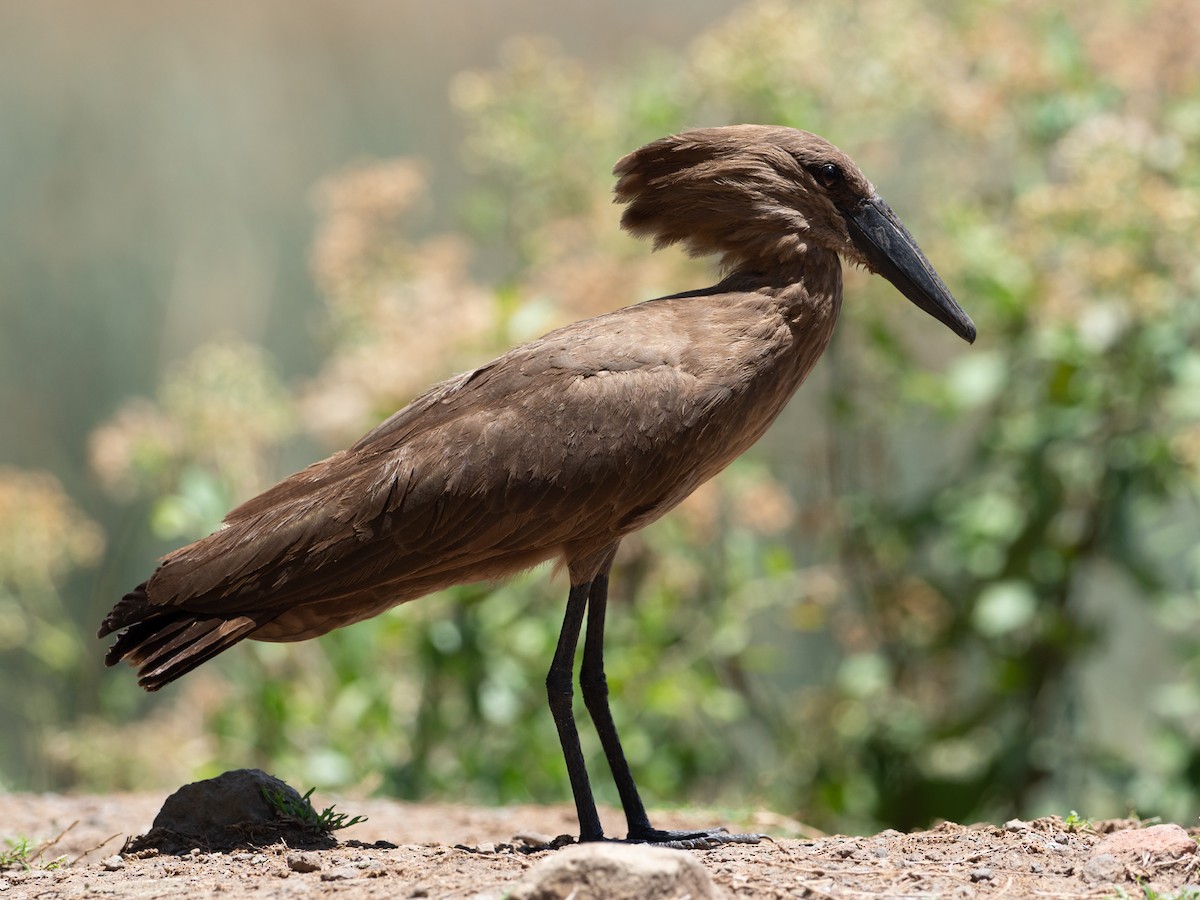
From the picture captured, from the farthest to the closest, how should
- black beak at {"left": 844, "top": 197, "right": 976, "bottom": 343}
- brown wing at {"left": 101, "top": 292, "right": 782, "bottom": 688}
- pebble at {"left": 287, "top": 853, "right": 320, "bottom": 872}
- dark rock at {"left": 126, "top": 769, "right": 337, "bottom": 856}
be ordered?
1. black beak at {"left": 844, "top": 197, "right": 976, "bottom": 343}
2. dark rock at {"left": 126, "top": 769, "right": 337, "bottom": 856}
3. brown wing at {"left": 101, "top": 292, "right": 782, "bottom": 688}
4. pebble at {"left": 287, "top": 853, "right": 320, "bottom": 872}

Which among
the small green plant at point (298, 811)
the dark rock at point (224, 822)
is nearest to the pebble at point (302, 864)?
the dark rock at point (224, 822)

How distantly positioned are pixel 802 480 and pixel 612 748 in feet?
17.1

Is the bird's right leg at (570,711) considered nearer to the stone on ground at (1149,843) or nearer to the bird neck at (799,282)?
the bird neck at (799,282)

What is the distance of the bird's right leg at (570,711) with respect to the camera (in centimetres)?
415

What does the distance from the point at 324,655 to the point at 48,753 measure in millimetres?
1836

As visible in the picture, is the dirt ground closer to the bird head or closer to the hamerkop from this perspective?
the hamerkop

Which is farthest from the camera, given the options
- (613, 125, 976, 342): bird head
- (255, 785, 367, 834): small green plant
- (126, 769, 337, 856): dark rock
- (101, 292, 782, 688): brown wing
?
(613, 125, 976, 342): bird head

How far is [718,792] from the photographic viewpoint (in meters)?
8.01

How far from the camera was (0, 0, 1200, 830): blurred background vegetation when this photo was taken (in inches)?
258

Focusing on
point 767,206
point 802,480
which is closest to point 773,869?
point 767,206

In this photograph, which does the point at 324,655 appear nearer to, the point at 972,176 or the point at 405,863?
the point at 405,863

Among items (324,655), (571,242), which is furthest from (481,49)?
(324,655)

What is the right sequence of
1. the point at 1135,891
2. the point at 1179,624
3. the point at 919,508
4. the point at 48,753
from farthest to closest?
the point at 48,753 < the point at 919,508 < the point at 1179,624 < the point at 1135,891

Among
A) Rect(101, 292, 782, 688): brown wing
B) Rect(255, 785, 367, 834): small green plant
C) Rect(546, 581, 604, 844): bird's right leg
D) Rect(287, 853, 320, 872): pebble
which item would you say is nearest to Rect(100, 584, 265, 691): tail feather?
Rect(101, 292, 782, 688): brown wing
